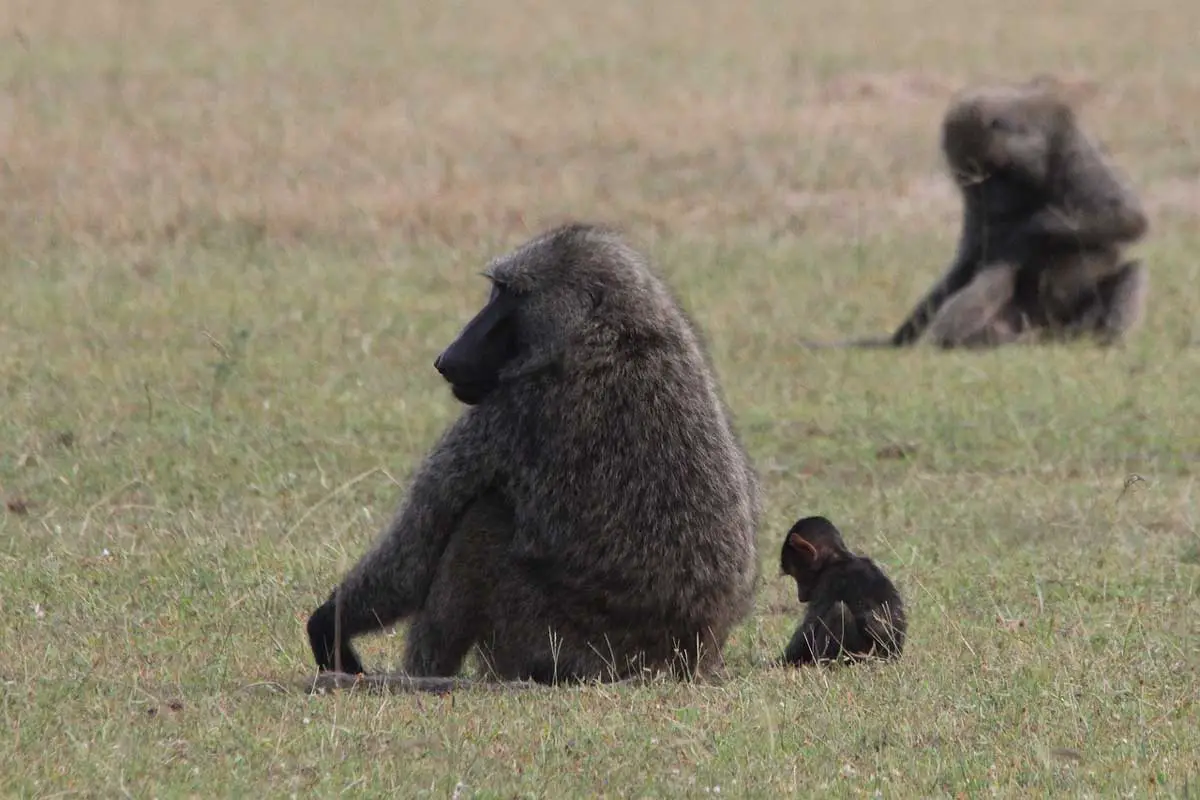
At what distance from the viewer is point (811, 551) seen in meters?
6.86

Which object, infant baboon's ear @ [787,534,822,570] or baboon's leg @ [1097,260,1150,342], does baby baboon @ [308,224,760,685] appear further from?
baboon's leg @ [1097,260,1150,342]

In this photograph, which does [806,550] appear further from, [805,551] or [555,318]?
[555,318]

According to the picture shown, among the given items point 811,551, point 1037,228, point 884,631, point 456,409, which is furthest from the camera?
point 1037,228

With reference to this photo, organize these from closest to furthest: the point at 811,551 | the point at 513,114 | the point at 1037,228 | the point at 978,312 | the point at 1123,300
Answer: the point at 811,551 → the point at 978,312 → the point at 1123,300 → the point at 1037,228 → the point at 513,114

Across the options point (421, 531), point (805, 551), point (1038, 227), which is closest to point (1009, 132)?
point (1038, 227)

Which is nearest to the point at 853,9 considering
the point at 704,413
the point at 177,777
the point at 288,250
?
the point at 288,250

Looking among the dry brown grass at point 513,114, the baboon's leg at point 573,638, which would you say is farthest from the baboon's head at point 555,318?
the dry brown grass at point 513,114

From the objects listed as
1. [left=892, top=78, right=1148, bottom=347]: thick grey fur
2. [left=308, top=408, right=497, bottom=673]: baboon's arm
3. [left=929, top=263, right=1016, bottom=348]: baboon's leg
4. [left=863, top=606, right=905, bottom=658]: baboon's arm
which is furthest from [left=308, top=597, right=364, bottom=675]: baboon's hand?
[left=892, top=78, right=1148, bottom=347]: thick grey fur

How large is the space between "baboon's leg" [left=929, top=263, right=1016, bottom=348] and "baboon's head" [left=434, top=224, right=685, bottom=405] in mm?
7692

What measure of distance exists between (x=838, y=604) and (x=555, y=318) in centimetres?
129

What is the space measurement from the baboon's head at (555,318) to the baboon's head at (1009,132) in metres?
8.28

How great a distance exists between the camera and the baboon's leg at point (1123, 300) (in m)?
14.0

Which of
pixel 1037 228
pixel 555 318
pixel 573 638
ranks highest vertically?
pixel 555 318

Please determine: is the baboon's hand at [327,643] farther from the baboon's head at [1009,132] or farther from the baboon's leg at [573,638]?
the baboon's head at [1009,132]
